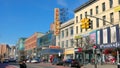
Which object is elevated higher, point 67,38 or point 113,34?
point 67,38

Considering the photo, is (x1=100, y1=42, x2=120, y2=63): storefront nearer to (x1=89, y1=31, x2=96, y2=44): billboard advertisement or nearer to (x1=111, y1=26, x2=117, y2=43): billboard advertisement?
(x1=111, y1=26, x2=117, y2=43): billboard advertisement

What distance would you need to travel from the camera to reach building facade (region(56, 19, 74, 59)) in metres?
90.1

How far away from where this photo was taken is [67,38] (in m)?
94.0

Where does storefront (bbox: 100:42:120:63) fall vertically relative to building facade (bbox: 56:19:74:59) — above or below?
below

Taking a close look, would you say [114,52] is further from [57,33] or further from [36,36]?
[36,36]

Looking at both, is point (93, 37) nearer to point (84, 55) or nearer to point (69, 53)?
point (84, 55)

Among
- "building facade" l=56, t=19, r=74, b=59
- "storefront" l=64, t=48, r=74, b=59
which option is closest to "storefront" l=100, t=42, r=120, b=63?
"building facade" l=56, t=19, r=74, b=59

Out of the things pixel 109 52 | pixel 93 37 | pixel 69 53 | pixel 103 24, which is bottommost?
pixel 109 52

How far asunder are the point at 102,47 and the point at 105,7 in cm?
917

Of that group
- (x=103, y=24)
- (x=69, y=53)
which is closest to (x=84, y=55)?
(x=69, y=53)

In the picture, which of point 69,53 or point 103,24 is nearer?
point 103,24

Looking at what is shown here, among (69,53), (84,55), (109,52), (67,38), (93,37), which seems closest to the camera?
(109,52)

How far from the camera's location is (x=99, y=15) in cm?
6950

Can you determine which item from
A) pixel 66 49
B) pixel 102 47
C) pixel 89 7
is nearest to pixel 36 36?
pixel 66 49
